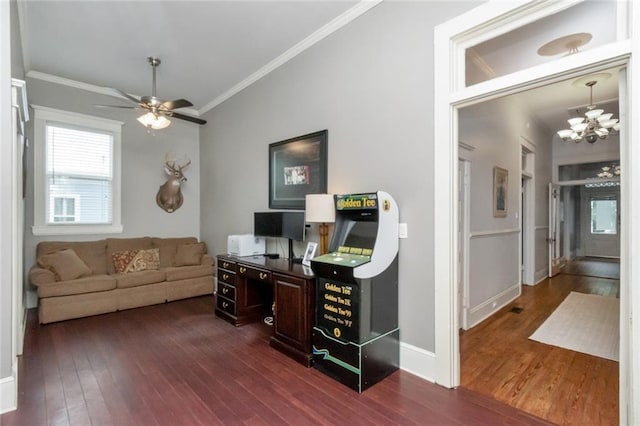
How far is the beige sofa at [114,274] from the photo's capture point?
145 inches

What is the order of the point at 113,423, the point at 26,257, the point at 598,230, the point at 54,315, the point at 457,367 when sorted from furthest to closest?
the point at 598,230 < the point at 26,257 < the point at 54,315 < the point at 457,367 < the point at 113,423

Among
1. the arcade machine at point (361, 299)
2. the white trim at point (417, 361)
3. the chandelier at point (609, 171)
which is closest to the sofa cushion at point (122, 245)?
the arcade machine at point (361, 299)

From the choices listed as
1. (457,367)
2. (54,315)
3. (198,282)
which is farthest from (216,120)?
(457,367)

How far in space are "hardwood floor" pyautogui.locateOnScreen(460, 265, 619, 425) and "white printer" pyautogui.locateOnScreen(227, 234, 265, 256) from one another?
2588 mm

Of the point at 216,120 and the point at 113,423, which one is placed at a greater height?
the point at 216,120

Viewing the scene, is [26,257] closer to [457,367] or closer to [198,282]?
[198,282]

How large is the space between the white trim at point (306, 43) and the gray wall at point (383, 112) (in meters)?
0.06

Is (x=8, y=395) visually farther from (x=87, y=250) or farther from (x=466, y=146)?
(x=466, y=146)

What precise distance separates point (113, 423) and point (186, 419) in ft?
1.44

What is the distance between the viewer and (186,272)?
15.4ft

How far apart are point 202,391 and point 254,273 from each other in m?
1.27

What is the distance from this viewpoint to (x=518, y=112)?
15.5 feet

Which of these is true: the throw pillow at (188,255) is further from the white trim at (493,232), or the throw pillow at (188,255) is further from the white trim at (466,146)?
the white trim at (466,146)

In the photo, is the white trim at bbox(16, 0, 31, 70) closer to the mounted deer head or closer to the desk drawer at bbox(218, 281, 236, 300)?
the mounted deer head
